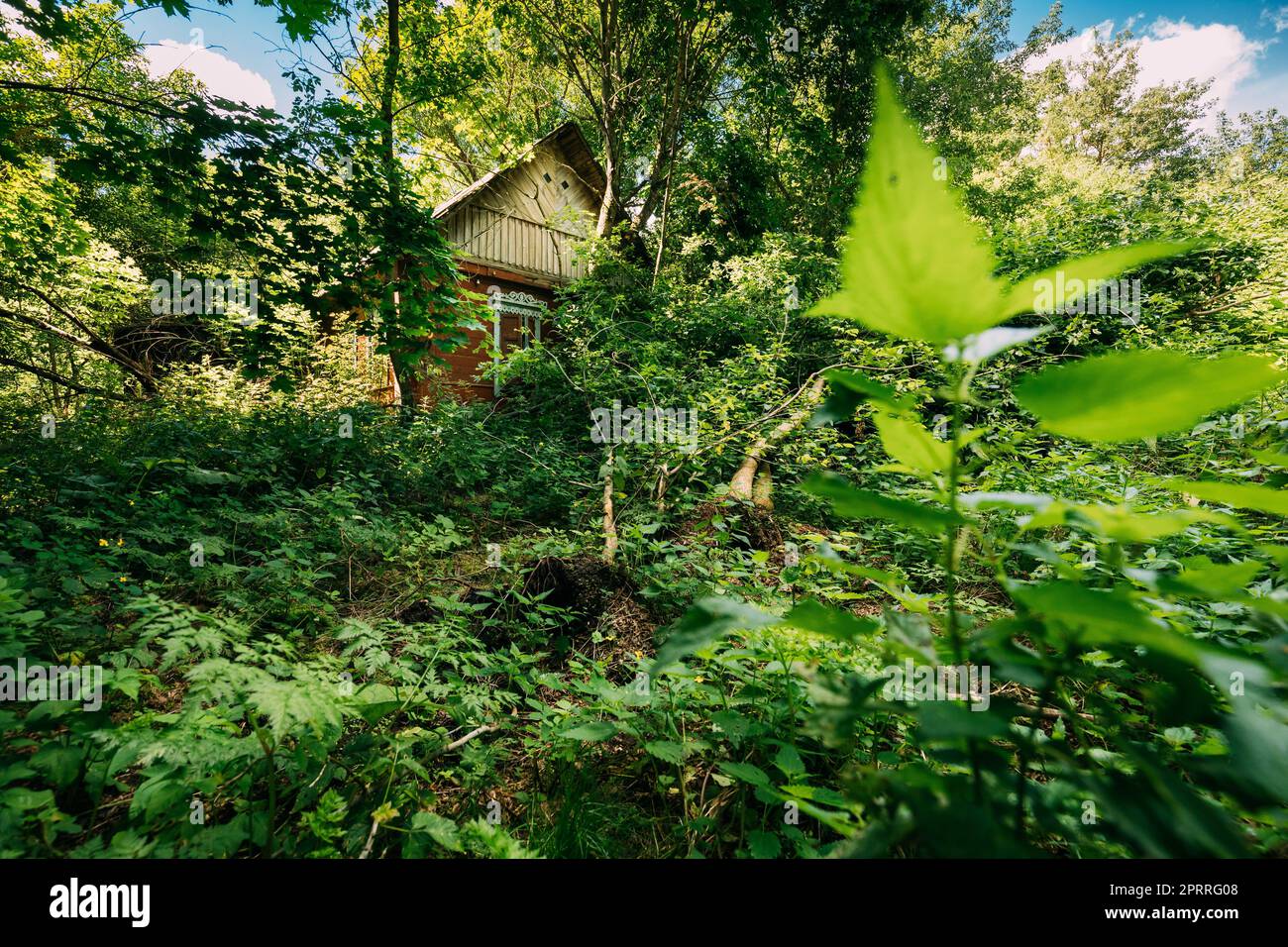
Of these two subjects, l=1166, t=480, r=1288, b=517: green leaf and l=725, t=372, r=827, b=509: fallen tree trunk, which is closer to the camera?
l=1166, t=480, r=1288, b=517: green leaf

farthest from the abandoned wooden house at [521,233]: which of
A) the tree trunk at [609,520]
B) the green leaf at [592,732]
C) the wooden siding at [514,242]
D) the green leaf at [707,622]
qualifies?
the green leaf at [707,622]

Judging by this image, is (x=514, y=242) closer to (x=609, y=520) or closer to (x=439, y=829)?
(x=609, y=520)

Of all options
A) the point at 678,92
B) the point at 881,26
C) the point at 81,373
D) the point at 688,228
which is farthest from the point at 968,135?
the point at 81,373

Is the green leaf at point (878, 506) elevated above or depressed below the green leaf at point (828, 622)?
above

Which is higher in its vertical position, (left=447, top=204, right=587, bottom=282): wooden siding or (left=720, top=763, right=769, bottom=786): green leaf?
(left=447, top=204, right=587, bottom=282): wooden siding

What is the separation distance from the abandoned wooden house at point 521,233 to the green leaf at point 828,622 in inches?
435

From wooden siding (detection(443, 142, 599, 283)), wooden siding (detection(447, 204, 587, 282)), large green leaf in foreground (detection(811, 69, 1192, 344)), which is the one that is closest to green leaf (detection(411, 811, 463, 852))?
large green leaf in foreground (detection(811, 69, 1192, 344))

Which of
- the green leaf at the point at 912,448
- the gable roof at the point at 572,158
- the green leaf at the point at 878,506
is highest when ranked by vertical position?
the gable roof at the point at 572,158

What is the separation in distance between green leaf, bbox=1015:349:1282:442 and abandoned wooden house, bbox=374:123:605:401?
1118cm

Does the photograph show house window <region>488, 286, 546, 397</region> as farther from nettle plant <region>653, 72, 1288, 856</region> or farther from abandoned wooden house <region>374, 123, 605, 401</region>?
nettle plant <region>653, 72, 1288, 856</region>

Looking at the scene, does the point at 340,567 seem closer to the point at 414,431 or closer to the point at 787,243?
the point at 414,431

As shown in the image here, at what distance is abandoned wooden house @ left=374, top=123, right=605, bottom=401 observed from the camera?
1185cm

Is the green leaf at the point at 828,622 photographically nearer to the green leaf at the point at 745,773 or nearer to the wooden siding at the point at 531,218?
the green leaf at the point at 745,773

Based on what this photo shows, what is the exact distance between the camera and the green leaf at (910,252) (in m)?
0.52
